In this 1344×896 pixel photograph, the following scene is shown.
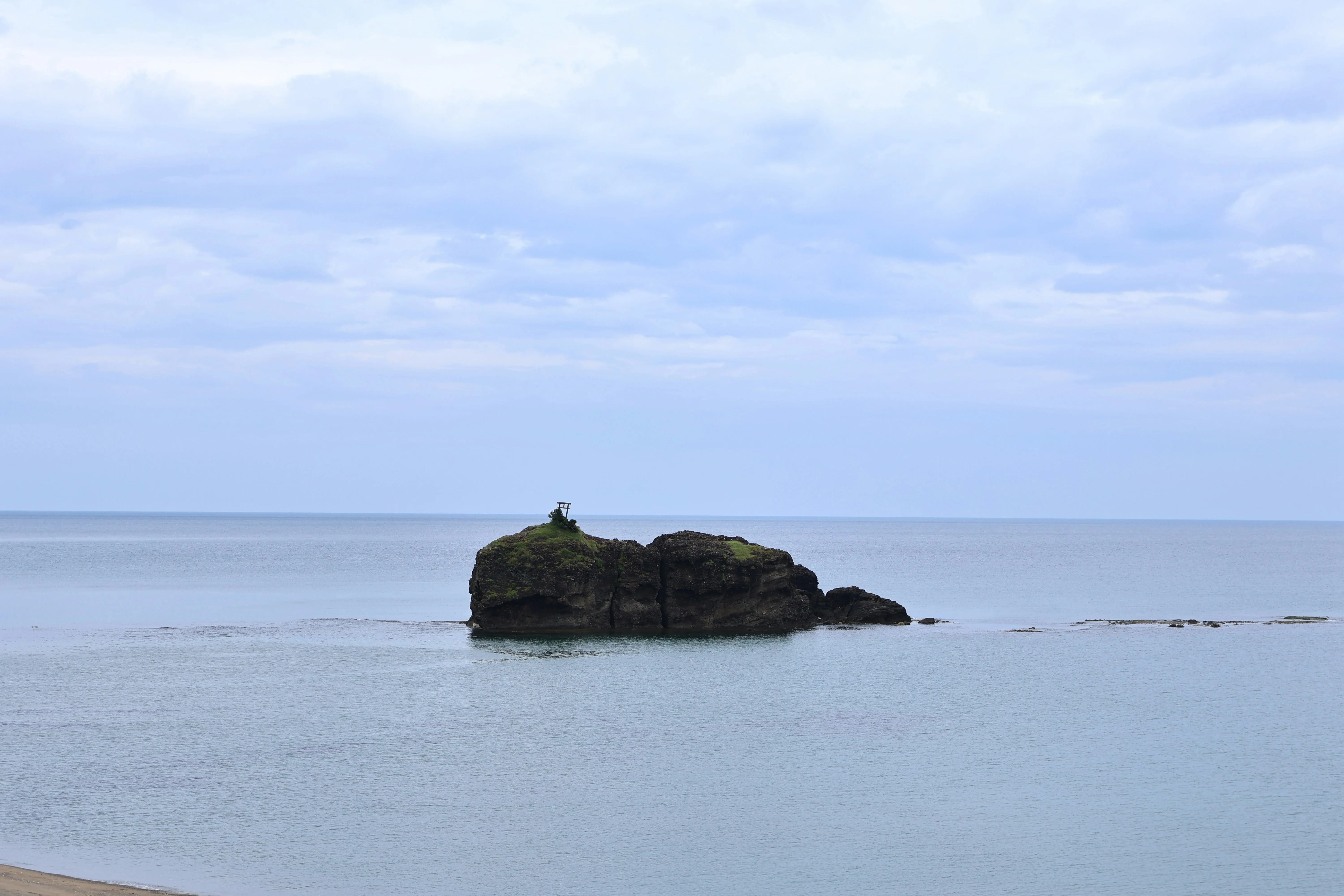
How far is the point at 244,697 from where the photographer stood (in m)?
51.2

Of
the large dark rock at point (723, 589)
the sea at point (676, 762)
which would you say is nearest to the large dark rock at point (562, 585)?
the large dark rock at point (723, 589)

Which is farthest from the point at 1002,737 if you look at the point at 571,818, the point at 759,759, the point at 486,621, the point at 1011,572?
the point at 1011,572

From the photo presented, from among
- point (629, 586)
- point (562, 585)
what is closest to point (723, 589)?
point (629, 586)

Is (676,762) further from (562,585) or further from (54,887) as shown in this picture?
(562,585)

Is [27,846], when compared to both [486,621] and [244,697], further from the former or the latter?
[486,621]

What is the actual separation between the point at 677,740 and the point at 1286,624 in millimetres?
63350

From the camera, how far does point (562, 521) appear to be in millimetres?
78625

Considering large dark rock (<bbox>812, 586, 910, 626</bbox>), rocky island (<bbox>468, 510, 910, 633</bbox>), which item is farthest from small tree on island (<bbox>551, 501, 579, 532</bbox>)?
large dark rock (<bbox>812, 586, 910, 626</bbox>)

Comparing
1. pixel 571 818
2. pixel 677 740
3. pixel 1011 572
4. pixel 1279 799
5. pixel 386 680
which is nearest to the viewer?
pixel 571 818

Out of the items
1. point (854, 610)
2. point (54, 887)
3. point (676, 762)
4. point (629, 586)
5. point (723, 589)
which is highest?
point (629, 586)

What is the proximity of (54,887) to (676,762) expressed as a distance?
66.9 feet

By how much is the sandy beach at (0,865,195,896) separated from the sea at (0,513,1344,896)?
37.4 inches

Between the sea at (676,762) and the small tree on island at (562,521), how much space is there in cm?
796

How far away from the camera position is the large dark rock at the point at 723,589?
260 feet
